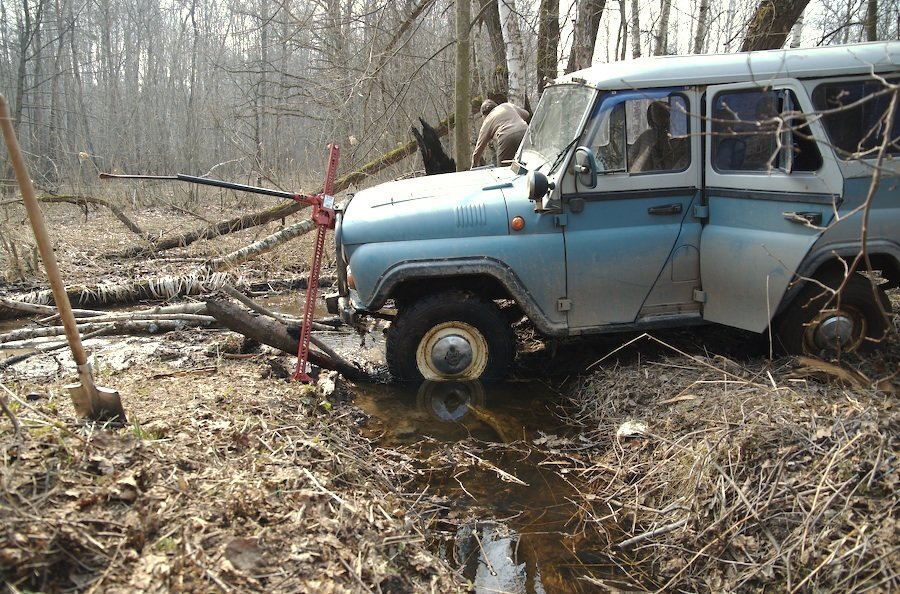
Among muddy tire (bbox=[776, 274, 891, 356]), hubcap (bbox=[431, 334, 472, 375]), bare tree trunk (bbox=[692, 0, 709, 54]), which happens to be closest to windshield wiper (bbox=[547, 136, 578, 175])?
hubcap (bbox=[431, 334, 472, 375])

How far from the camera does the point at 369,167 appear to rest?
1151cm

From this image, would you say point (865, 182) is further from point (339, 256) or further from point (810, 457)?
point (339, 256)

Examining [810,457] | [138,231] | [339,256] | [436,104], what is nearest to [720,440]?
[810,457]

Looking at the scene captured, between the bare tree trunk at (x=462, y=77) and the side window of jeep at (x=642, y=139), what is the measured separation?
4679 millimetres

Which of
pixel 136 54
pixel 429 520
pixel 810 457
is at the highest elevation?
pixel 136 54

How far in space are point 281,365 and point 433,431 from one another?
153 centimetres

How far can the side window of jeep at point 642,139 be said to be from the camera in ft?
16.7

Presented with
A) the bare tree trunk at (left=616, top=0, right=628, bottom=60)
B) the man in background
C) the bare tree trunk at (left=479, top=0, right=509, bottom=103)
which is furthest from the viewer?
the bare tree trunk at (left=616, top=0, right=628, bottom=60)

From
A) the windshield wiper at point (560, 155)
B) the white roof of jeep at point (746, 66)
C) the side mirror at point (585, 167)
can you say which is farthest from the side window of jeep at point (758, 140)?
the windshield wiper at point (560, 155)

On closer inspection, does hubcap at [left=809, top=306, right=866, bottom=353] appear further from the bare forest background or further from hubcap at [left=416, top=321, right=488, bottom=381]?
the bare forest background

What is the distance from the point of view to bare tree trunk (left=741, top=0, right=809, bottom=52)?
853 centimetres

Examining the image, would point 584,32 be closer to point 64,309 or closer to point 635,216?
point 635,216

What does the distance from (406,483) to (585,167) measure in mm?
2607

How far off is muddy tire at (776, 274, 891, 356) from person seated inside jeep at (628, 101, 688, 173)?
53.8 inches
